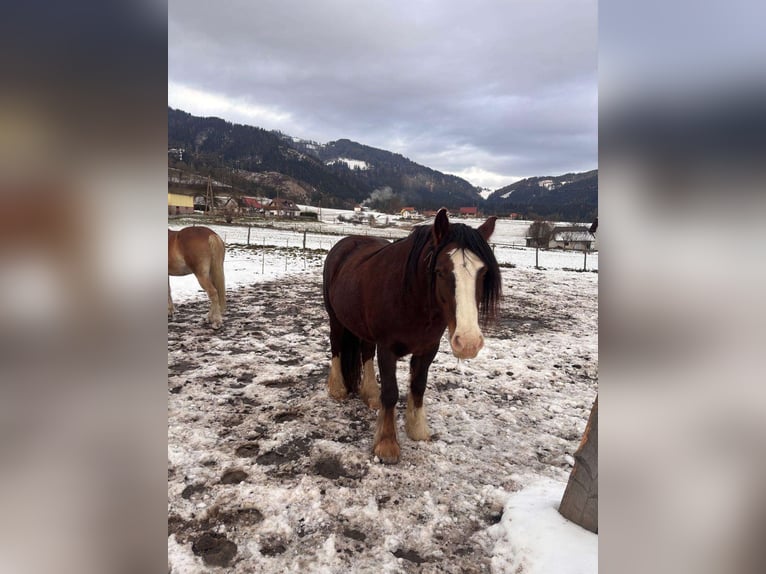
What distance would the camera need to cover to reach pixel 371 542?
5.76ft

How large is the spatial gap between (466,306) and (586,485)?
1.01m

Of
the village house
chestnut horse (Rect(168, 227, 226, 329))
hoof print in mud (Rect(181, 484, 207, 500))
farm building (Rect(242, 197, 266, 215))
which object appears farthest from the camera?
the village house

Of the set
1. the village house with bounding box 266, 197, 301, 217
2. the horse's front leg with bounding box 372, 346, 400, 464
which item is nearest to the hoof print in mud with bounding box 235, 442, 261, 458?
the horse's front leg with bounding box 372, 346, 400, 464

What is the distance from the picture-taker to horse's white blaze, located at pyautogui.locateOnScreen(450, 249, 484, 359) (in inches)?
66.8

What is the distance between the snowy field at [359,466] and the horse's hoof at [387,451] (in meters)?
0.06

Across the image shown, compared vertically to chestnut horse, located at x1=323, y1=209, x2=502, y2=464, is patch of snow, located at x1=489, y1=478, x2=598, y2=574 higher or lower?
lower

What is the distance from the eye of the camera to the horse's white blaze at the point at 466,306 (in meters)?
1.70

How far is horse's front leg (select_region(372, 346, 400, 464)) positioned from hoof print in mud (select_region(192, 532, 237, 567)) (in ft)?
3.26

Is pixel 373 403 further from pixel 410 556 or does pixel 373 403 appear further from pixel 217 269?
pixel 217 269

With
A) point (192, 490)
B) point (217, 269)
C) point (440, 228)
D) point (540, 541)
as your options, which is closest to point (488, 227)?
point (440, 228)

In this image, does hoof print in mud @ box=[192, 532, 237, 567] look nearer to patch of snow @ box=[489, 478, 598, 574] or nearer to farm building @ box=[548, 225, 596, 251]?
patch of snow @ box=[489, 478, 598, 574]
